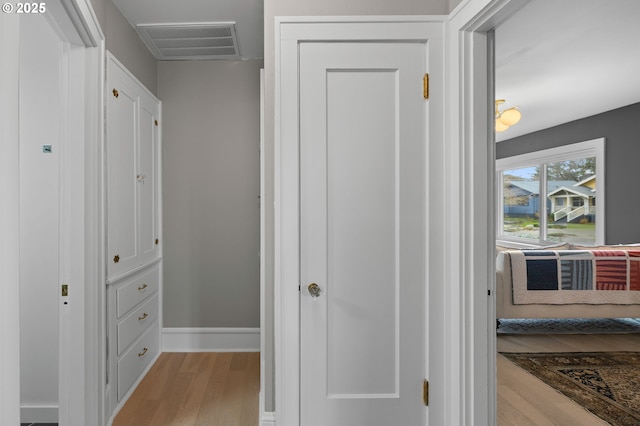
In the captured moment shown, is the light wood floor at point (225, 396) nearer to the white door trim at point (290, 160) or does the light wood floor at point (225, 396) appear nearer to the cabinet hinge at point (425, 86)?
the white door trim at point (290, 160)

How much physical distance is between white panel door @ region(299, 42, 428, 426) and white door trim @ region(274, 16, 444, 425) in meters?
0.04

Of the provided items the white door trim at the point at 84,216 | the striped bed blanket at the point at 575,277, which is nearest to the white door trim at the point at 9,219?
the white door trim at the point at 84,216

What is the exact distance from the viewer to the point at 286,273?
175cm

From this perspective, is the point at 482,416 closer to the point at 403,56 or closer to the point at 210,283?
the point at 403,56

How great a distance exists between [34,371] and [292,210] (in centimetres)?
186

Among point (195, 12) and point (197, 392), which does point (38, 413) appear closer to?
point (197, 392)

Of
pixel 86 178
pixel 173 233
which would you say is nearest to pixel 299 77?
pixel 86 178

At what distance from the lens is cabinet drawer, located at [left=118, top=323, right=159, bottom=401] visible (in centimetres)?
236

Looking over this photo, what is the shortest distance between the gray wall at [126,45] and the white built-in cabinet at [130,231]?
90 mm

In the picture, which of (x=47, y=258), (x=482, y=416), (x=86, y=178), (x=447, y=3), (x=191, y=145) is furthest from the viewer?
(x=191, y=145)

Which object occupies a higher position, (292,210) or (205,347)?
(292,210)

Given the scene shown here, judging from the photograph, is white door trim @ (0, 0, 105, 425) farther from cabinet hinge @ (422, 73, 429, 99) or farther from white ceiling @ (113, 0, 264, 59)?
cabinet hinge @ (422, 73, 429, 99)

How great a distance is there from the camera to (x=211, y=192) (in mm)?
3148

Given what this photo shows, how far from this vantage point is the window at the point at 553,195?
5414mm
